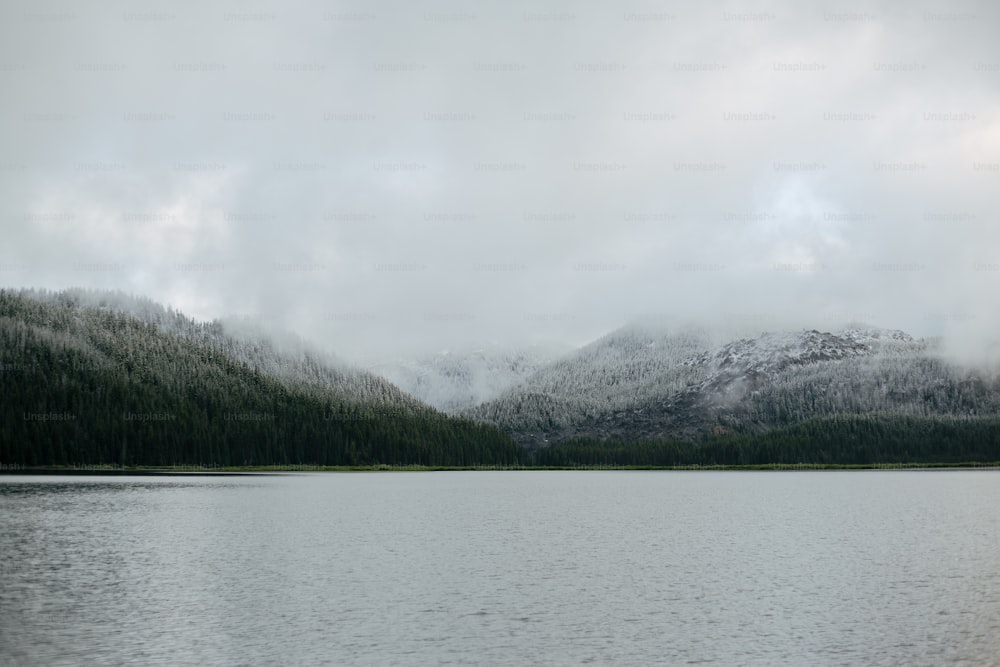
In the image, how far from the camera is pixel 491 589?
155 ft

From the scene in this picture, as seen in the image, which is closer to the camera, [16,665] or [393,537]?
[16,665]

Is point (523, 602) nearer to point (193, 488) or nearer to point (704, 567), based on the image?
point (704, 567)

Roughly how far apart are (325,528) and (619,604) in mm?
43548

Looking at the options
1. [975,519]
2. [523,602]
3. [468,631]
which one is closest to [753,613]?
[523,602]

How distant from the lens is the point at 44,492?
126 m

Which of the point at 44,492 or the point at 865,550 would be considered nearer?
the point at 865,550

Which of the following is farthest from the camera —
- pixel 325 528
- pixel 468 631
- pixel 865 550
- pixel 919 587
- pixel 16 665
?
pixel 325 528

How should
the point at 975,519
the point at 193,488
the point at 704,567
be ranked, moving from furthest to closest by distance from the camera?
the point at 193,488 < the point at 975,519 < the point at 704,567

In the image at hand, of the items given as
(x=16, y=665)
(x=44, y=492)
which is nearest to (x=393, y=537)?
(x=16, y=665)

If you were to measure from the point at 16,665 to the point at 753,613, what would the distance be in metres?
32.2

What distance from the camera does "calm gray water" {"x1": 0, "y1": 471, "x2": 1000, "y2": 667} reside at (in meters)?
33.5

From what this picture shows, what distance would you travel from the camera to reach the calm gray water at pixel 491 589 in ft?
110

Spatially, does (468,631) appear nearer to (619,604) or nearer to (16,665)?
(619,604)

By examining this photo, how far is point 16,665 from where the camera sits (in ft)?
99.0
